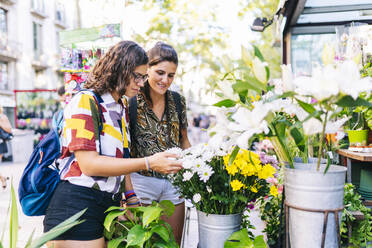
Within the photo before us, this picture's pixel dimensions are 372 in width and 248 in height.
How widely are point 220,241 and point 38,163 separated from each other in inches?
35.1

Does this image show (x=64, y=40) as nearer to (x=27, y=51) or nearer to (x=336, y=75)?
(x=336, y=75)

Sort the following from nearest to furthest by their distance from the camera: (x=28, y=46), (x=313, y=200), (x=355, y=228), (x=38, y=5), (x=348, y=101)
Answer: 1. (x=348, y=101)
2. (x=313, y=200)
3. (x=355, y=228)
4. (x=28, y=46)
5. (x=38, y=5)

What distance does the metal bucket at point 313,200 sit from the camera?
2.86 feet

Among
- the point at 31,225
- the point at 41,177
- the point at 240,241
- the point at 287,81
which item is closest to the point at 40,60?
the point at 31,225

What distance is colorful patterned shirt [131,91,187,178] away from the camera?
1762mm

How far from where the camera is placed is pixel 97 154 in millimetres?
1188

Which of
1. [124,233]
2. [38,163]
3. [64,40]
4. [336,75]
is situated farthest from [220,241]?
[64,40]

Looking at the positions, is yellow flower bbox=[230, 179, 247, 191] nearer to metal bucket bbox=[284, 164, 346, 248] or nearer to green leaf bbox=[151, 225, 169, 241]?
metal bucket bbox=[284, 164, 346, 248]

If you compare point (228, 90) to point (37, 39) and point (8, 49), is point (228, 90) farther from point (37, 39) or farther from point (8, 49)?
point (37, 39)

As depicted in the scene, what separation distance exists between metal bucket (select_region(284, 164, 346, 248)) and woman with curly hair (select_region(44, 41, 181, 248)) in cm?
47

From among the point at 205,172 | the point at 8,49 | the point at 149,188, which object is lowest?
the point at 149,188

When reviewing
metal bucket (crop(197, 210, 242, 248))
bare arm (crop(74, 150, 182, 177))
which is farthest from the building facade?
metal bucket (crop(197, 210, 242, 248))

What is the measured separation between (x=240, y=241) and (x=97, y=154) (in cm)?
63

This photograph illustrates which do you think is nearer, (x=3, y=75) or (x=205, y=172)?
(x=205, y=172)
